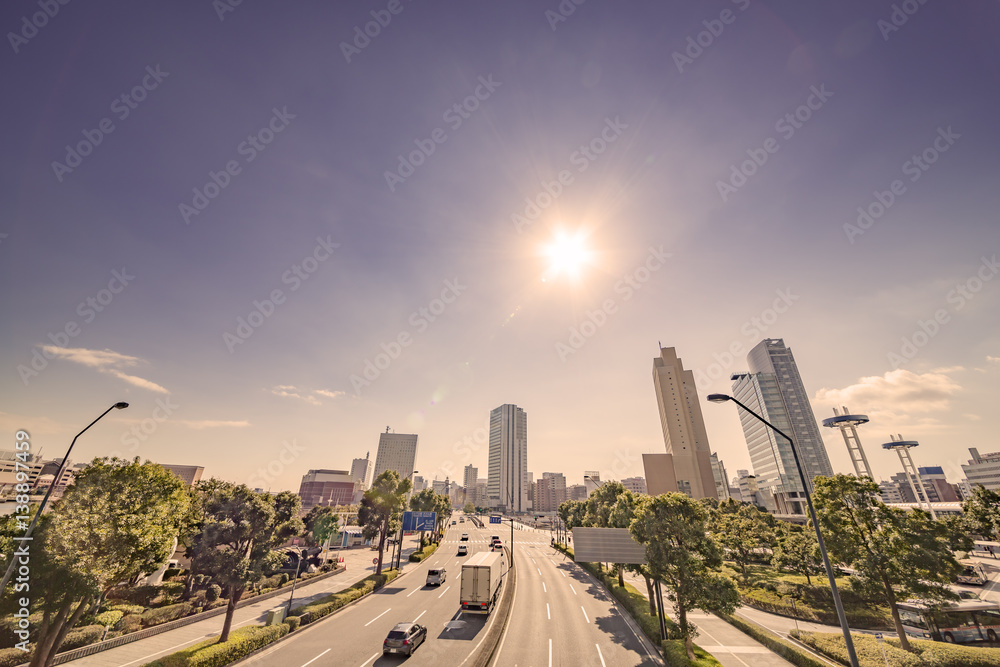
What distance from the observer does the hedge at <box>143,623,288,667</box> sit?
19766 mm

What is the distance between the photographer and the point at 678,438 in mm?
163625

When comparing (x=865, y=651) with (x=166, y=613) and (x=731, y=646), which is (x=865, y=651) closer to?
(x=731, y=646)

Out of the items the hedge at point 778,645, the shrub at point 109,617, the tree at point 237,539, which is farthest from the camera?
the shrub at point 109,617

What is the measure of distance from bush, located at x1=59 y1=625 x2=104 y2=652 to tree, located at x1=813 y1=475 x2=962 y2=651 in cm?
5114

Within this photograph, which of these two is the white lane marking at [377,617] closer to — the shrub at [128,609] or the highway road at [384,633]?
the highway road at [384,633]

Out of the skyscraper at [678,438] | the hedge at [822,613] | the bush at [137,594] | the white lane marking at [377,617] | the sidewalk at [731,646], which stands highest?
the skyscraper at [678,438]

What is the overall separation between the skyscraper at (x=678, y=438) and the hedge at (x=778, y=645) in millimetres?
119171

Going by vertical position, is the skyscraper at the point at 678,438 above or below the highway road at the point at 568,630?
above

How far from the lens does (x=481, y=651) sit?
2358cm

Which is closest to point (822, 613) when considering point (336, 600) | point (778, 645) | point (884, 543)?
point (778, 645)

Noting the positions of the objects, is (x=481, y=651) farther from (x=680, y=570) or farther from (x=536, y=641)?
(x=680, y=570)

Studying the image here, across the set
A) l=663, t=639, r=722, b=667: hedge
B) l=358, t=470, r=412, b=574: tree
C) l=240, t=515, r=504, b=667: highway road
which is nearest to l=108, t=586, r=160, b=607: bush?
l=240, t=515, r=504, b=667: highway road

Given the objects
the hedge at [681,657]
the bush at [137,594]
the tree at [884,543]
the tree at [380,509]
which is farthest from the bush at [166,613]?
the tree at [884,543]

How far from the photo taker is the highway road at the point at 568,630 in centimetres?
2380
